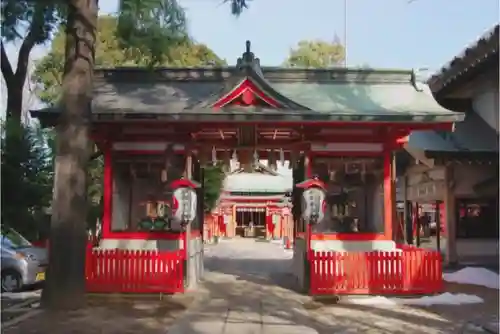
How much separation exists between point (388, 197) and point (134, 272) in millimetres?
6714

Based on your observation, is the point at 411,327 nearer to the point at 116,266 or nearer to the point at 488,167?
the point at 116,266

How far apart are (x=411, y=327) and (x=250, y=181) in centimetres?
4431

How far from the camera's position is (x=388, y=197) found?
1433 centimetres

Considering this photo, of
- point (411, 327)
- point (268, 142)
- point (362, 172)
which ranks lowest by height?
point (411, 327)

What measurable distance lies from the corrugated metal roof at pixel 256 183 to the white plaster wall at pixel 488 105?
3233 cm

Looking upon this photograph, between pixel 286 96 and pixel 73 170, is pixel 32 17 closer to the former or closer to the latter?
pixel 73 170

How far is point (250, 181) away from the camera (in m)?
53.8

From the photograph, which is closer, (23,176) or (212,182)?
(23,176)

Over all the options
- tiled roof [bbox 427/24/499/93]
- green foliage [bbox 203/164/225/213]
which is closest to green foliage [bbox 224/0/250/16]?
tiled roof [bbox 427/24/499/93]

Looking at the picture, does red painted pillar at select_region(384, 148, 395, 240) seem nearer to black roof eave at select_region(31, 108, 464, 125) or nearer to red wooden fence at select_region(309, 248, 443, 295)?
red wooden fence at select_region(309, 248, 443, 295)

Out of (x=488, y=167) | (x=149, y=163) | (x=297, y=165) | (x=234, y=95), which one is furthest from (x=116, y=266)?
(x=488, y=167)

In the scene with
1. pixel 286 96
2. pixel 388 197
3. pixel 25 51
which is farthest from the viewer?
pixel 286 96

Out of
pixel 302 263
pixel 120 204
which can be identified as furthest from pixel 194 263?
pixel 302 263

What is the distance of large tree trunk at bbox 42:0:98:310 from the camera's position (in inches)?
411
